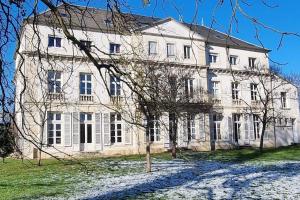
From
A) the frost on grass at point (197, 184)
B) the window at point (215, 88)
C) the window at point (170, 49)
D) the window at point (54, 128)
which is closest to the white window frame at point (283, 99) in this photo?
the window at point (215, 88)

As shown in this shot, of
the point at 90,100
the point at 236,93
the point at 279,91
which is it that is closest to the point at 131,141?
the point at 90,100

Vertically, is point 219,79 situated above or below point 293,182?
above

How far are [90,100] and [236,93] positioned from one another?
14.9 meters

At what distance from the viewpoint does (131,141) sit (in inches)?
1260

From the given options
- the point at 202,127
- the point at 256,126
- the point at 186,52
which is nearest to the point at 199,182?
the point at 202,127

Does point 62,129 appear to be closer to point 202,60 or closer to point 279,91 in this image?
point 202,60

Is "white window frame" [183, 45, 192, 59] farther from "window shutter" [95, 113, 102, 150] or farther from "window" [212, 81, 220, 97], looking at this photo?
"window shutter" [95, 113, 102, 150]

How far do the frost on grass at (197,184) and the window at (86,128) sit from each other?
1277 cm

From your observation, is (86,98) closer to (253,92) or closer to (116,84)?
(253,92)

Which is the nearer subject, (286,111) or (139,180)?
(139,180)

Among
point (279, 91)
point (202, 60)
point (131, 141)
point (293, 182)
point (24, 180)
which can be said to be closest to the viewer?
point (293, 182)

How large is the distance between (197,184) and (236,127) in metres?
25.2

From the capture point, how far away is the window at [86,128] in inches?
1204

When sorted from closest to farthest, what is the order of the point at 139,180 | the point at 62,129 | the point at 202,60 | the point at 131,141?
1. the point at 139,180
2. the point at 62,129
3. the point at 131,141
4. the point at 202,60
